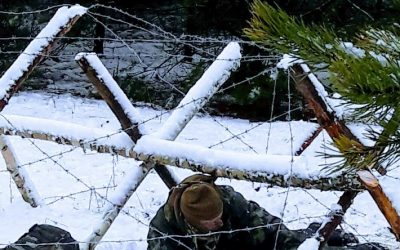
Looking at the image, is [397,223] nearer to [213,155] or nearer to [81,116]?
[213,155]

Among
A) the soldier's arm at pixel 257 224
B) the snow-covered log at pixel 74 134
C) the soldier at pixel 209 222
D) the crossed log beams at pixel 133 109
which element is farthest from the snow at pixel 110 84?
the soldier's arm at pixel 257 224

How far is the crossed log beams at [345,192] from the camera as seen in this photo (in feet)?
8.66

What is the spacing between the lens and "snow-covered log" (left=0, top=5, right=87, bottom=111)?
14.6 feet

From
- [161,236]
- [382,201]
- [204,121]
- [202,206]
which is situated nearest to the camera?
[382,201]

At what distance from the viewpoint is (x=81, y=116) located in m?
8.25

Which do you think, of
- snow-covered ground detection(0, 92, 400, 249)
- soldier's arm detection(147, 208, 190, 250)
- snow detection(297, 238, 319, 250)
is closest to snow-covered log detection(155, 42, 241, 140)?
snow-covered ground detection(0, 92, 400, 249)

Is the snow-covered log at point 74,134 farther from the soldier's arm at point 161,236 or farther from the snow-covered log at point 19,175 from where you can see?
the snow-covered log at point 19,175

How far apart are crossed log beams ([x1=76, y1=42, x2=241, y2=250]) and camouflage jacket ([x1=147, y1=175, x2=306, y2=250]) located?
279mm

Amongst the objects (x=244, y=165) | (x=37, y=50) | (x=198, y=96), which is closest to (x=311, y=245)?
(x=244, y=165)

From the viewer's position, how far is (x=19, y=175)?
5129mm

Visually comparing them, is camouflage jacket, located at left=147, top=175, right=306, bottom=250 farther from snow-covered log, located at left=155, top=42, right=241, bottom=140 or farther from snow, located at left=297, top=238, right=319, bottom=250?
snow, located at left=297, top=238, right=319, bottom=250

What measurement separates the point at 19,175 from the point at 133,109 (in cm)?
149

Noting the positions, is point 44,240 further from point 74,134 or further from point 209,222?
point 209,222

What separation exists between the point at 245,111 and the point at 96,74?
199 inches
